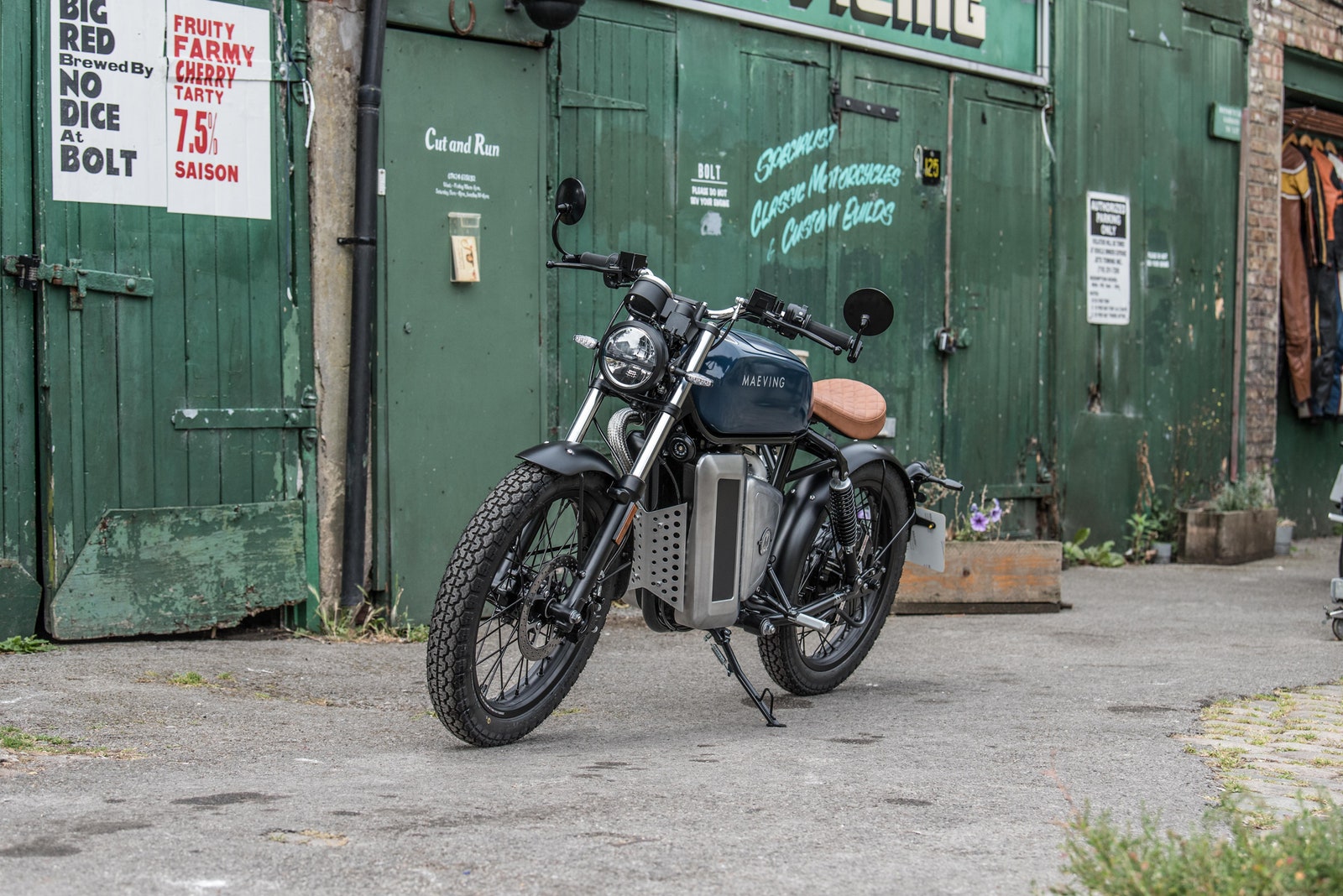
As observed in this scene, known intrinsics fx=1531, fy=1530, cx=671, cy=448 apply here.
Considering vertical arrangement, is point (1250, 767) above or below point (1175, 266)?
below

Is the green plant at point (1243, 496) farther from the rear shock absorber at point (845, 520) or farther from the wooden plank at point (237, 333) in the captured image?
the wooden plank at point (237, 333)

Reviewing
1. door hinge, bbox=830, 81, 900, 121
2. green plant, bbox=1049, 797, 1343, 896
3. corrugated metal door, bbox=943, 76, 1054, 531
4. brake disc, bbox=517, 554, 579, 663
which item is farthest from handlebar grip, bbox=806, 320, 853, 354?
corrugated metal door, bbox=943, 76, 1054, 531

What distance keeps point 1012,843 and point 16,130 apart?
13.8 ft

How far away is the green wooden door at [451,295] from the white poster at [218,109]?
52cm

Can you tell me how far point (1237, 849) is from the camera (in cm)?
243

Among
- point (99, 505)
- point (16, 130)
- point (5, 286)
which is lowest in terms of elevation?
point (99, 505)

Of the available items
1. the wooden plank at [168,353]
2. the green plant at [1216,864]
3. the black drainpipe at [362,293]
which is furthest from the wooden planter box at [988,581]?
the green plant at [1216,864]

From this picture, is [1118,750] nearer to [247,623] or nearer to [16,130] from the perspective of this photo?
[247,623]

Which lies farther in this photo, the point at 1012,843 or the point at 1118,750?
the point at 1118,750

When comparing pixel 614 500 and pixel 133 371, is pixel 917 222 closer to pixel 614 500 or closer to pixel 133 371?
pixel 133 371

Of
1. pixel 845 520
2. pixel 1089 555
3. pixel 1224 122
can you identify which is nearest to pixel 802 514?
pixel 845 520

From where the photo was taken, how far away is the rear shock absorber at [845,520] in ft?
15.5

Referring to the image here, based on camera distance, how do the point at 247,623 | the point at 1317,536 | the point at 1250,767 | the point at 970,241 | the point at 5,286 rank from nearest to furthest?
the point at 1250,767
the point at 5,286
the point at 247,623
the point at 970,241
the point at 1317,536

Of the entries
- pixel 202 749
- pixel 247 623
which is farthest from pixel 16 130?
pixel 202 749
